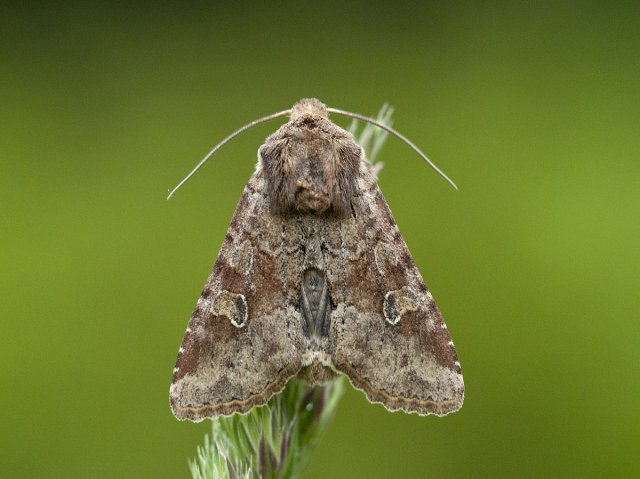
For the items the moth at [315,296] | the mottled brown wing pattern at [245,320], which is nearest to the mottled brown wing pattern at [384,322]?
the moth at [315,296]

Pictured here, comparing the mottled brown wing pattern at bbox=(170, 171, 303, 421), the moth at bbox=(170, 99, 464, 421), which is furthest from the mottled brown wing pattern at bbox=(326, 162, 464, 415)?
the mottled brown wing pattern at bbox=(170, 171, 303, 421)

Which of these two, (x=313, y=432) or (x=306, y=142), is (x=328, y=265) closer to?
(x=306, y=142)

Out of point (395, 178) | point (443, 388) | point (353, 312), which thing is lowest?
point (443, 388)

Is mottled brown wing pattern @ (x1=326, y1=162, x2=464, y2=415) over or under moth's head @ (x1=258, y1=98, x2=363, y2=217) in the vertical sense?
under

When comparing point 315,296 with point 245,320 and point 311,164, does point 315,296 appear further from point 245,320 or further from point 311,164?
point 311,164

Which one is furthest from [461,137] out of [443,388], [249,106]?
[443,388]

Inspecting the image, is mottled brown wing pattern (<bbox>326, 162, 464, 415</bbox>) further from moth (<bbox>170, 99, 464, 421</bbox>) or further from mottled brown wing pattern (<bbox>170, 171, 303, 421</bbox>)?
mottled brown wing pattern (<bbox>170, 171, 303, 421</bbox>)

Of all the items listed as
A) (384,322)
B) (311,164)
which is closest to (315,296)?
(384,322)
